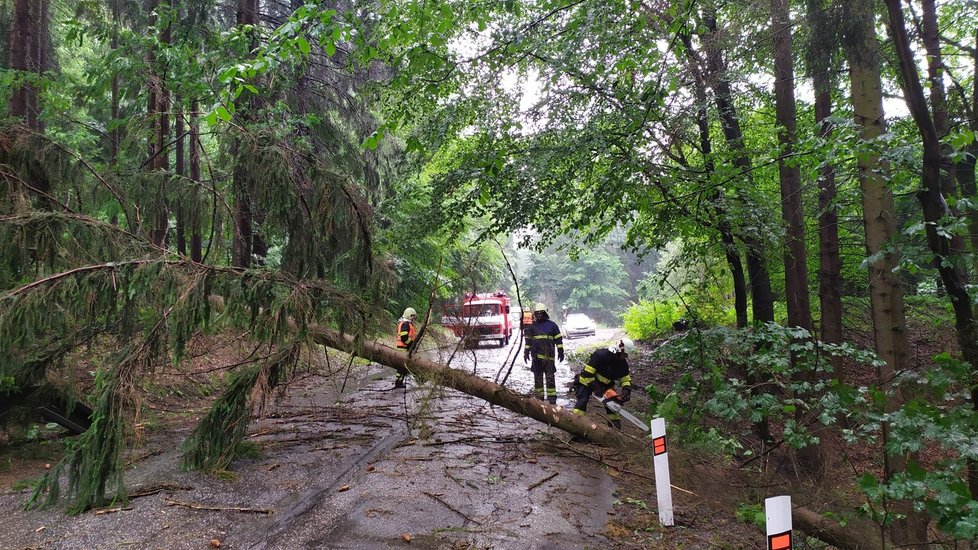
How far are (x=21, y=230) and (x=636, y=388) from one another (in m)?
11.0

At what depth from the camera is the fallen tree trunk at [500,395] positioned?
680 cm

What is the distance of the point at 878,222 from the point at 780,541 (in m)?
3.32

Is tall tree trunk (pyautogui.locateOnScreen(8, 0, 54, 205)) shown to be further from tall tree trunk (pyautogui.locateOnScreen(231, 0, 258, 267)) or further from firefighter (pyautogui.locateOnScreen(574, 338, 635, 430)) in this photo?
firefighter (pyautogui.locateOnScreen(574, 338, 635, 430))

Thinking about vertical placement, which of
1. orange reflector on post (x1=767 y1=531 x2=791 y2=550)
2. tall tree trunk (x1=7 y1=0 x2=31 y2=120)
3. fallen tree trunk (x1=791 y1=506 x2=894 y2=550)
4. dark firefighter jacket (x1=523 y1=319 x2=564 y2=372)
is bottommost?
fallen tree trunk (x1=791 y1=506 x2=894 y2=550)

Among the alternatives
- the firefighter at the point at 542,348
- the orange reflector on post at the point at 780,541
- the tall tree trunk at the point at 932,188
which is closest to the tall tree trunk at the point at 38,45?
the firefighter at the point at 542,348

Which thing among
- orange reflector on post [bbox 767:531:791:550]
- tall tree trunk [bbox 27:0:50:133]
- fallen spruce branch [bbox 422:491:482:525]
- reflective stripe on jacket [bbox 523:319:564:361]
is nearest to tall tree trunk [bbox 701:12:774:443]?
reflective stripe on jacket [bbox 523:319:564:361]

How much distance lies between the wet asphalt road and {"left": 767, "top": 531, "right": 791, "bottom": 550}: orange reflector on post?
1542 millimetres

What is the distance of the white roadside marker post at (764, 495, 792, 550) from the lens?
3129mm

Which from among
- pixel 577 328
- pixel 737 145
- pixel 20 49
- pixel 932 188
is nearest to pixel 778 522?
pixel 932 188

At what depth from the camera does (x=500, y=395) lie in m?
7.03

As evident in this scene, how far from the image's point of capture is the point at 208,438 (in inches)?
213

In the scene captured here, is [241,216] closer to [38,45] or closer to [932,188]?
[932,188]

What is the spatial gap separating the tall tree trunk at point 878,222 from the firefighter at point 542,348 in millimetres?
5019

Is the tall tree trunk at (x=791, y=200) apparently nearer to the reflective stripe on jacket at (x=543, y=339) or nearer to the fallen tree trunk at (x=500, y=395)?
the fallen tree trunk at (x=500, y=395)
